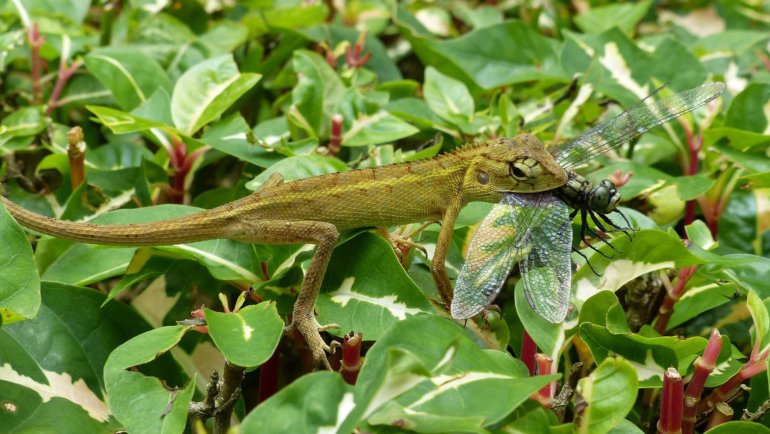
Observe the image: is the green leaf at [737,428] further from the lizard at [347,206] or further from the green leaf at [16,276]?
the green leaf at [16,276]

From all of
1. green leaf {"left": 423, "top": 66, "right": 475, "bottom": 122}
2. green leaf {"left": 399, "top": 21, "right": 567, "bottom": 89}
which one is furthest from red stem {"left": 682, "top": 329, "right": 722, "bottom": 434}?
green leaf {"left": 399, "top": 21, "right": 567, "bottom": 89}

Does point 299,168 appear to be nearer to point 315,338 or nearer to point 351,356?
point 315,338

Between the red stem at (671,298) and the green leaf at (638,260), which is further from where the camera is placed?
the red stem at (671,298)

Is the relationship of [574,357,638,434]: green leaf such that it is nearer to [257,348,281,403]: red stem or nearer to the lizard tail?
[257,348,281,403]: red stem

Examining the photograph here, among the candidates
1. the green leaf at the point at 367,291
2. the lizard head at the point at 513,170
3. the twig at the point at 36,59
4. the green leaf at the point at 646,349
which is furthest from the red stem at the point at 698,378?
the twig at the point at 36,59

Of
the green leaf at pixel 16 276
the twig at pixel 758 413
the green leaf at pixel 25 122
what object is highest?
the green leaf at pixel 16 276

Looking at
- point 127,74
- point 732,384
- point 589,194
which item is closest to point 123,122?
point 127,74

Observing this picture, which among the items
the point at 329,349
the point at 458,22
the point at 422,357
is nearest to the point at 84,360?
the point at 329,349
